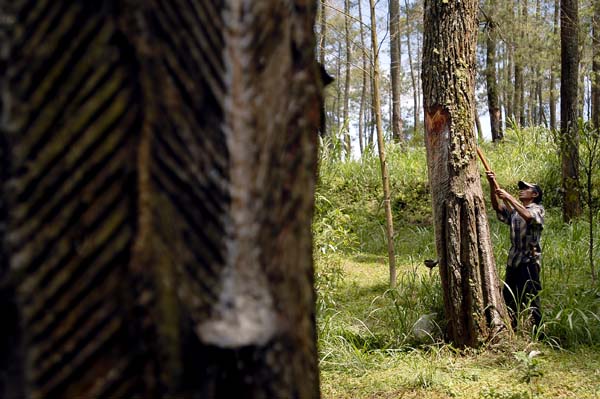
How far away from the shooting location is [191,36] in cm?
55

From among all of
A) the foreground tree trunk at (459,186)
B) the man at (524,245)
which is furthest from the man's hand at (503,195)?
the foreground tree trunk at (459,186)

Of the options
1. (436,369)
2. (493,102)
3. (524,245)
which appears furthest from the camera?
(493,102)

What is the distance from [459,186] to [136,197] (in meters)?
4.06

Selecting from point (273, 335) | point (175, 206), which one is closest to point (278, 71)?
point (175, 206)

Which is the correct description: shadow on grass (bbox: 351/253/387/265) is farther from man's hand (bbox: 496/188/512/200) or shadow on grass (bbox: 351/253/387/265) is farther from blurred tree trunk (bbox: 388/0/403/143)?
blurred tree trunk (bbox: 388/0/403/143)

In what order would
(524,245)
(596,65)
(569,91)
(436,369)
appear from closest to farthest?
(436,369), (524,245), (569,91), (596,65)

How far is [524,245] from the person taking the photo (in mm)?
4734

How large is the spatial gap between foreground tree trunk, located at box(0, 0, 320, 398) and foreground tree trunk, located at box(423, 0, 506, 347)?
13.0 ft

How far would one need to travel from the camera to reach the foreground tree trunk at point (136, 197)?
50 centimetres

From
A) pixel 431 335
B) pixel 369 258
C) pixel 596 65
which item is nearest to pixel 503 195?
pixel 431 335

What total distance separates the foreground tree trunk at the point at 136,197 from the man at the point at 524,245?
4.48m

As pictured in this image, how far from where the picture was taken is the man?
4.64m

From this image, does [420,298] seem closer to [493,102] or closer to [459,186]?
[459,186]

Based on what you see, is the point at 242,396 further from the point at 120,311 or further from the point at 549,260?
the point at 549,260
